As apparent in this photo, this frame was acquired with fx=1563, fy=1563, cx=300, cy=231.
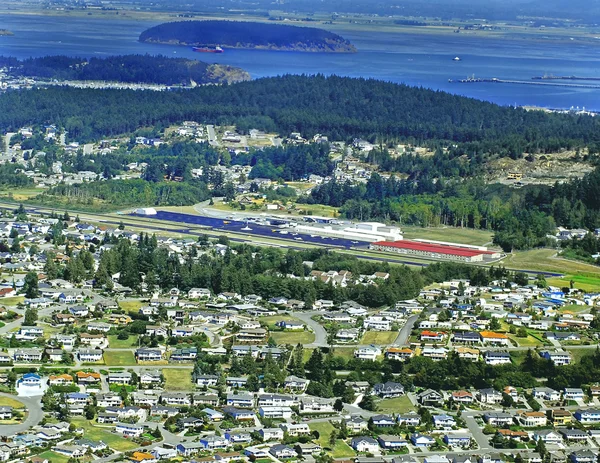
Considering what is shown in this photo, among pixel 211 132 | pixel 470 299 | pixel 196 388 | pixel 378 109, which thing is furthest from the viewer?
pixel 378 109

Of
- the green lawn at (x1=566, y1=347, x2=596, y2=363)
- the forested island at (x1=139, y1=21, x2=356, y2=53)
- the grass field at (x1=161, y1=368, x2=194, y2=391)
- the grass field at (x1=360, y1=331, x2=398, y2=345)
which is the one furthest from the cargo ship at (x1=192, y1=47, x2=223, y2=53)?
the grass field at (x1=161, y1=368, x2=194, y2=391)

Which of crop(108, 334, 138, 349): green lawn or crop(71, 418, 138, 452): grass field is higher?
crop(71, 418, 138, 452): grass field

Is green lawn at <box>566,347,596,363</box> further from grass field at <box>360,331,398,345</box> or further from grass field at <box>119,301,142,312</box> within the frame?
grass field at <box>119,301,142,312</box>

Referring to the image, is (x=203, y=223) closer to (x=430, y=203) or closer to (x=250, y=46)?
(x=430, y=203)

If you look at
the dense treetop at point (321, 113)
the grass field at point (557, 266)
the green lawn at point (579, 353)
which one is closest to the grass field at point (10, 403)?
the green lawn at point (579, 353)

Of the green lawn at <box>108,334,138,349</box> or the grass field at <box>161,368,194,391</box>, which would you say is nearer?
the grass field at <box>161,368,194,391</box>

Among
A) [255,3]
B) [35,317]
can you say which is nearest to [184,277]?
[35,317]

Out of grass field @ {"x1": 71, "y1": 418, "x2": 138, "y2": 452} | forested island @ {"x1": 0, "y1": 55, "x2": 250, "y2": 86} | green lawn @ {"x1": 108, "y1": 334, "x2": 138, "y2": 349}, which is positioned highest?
grass field @ {"x1": 71, "y1": 418, "x2": 138, "y2": 452}
